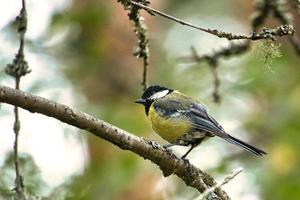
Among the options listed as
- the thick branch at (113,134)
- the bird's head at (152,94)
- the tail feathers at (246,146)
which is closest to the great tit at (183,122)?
the tail feathers at (246,146)

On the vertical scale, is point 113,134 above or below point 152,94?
below

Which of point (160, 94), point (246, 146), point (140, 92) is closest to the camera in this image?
point (246, 146)

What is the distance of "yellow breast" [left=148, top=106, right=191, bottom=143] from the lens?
154 inches

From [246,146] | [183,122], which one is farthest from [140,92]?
[246,146]

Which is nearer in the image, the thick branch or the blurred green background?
the thick branch

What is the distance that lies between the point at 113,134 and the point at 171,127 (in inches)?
48.3

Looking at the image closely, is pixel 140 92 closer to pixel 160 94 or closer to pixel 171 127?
pixel 160 94

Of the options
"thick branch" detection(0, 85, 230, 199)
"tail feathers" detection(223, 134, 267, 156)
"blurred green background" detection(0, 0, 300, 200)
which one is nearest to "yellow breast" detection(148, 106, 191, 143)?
"tail feathers" detection(223, 134, 267, 156)

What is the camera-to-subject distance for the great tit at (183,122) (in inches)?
152

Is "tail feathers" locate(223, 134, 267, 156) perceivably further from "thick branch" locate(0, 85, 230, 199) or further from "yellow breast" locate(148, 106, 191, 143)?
"thick branch" locate(0, 85, 230, 199)

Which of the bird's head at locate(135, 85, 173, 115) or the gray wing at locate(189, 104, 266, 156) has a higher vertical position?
the bird's head at locate(135, 85, 173, 115)

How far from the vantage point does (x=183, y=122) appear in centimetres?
395

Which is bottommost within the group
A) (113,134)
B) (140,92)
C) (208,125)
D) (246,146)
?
(113,134)

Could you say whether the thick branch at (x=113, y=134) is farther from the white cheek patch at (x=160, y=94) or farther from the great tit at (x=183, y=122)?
the white cheek patch at (x=160, y=94)
